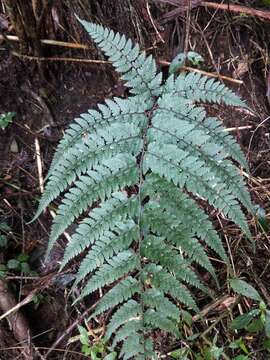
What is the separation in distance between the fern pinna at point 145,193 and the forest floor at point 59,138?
497 mm

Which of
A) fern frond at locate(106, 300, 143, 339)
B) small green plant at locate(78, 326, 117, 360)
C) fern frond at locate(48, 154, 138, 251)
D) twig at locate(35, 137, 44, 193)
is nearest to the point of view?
fern frond at locate(106, 300, 143, 339)

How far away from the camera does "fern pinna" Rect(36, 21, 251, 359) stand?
158 centimetres

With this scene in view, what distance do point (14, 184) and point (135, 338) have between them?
3.66ft

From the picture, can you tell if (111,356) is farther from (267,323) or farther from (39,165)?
(39,165)

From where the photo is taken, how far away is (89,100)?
7.92ft

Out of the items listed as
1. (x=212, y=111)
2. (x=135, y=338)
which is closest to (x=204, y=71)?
(x=212, y=111)

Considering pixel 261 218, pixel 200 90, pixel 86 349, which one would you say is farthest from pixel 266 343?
pixel 200 90

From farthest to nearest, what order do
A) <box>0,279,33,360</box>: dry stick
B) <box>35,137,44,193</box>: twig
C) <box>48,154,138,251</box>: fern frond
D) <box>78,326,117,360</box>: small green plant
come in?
<box>35,137,44,193</box>: twig
<box>0,279,33,360</box>: dry stick
<box>78,326,117,360</box>: small green plant
<box>48,154,138,251</box>: fern frond

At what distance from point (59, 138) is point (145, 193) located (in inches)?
32.3

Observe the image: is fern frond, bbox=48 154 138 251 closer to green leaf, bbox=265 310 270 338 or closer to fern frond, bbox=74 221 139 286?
fern frond, bbox=74 221 139 286

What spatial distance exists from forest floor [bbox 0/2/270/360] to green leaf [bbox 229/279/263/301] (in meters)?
0.10

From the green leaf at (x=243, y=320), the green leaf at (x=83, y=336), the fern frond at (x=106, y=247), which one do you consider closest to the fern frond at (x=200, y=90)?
the fern frond at (x=106, y=247)

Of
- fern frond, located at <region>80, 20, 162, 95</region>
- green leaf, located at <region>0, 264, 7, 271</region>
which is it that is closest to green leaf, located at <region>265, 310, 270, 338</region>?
fern frond, located at <region>80, 20, 162, 95</region>

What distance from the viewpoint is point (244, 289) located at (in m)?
2.02
